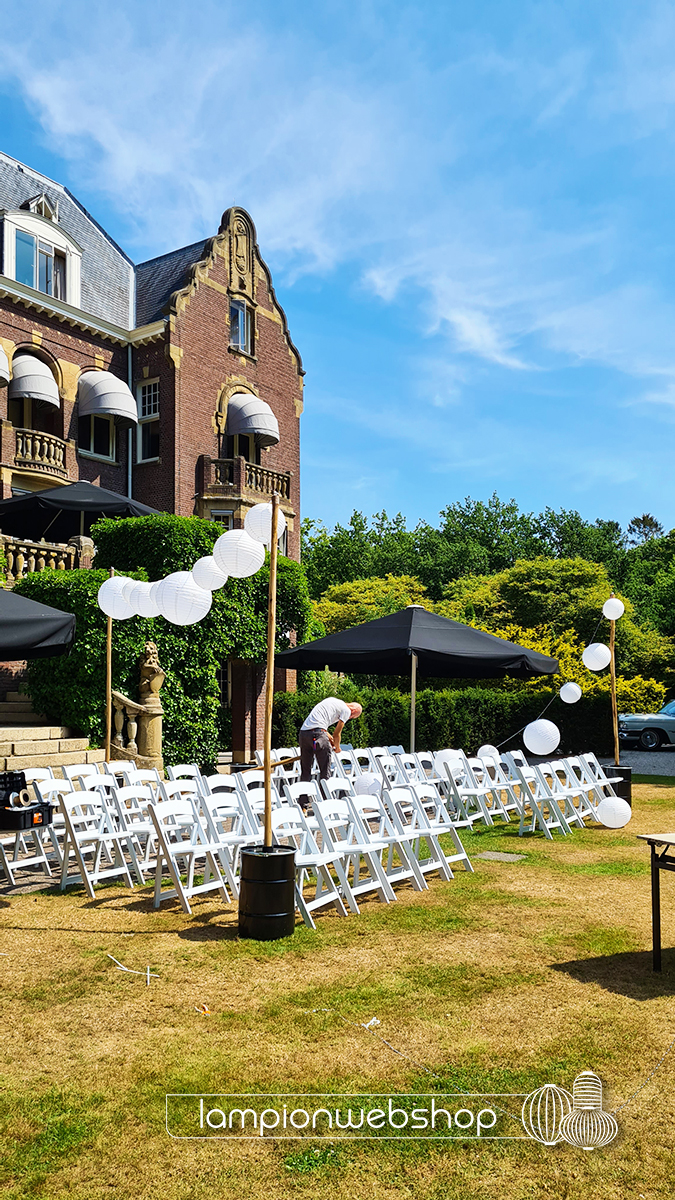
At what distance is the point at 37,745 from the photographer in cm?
1345

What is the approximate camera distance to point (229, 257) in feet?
85.1

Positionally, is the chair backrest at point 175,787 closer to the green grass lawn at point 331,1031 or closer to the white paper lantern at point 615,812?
the green grass lawn at point 331,1031

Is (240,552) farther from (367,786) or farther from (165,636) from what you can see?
(165,636)

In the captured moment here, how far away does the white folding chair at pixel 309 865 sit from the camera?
21.5 ft

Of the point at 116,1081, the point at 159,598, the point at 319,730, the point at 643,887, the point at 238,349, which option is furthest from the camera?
the point at 238,349

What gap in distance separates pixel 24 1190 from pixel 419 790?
532 cm

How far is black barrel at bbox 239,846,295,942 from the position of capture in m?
6.14

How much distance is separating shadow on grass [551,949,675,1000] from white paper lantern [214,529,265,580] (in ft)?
12.1

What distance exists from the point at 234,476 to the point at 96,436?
12.4 feet

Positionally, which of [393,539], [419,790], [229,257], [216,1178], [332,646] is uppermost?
[229,257]

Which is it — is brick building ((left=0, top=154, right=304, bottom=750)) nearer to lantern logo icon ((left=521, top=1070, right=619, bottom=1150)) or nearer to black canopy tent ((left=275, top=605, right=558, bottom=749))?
black canopy tent ((left=275, top=605, right=558, bottom=749))

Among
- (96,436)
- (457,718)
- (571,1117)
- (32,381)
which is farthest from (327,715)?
(96,436)

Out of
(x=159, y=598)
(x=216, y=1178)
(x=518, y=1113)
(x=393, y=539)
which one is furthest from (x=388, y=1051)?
(x=393, y=539)

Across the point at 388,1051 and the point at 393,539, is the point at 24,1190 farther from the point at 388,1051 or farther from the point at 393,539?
the point at 393,539
